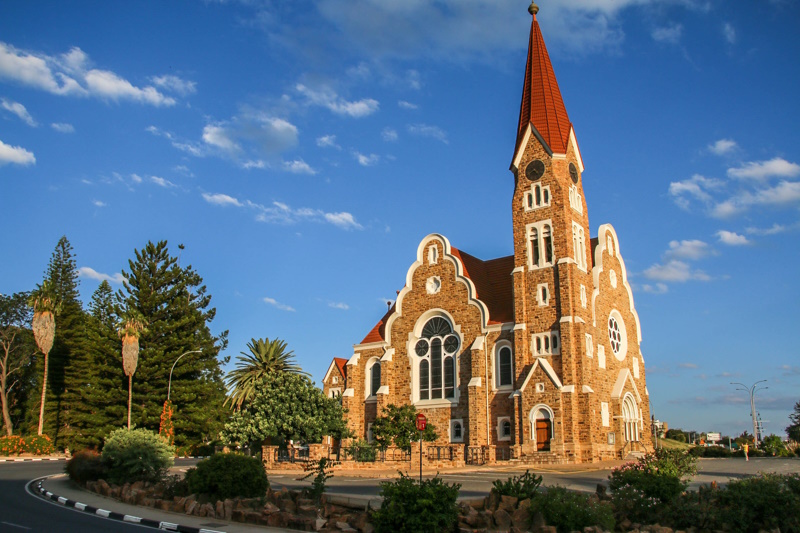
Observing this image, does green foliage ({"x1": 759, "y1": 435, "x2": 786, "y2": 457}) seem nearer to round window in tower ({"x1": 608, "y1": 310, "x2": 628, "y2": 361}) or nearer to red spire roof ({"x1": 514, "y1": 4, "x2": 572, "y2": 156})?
round window in tower ({"x1": 608, "y1": 310, "x2": 628, "y2": 361})

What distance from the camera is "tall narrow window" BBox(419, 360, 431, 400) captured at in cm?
4284

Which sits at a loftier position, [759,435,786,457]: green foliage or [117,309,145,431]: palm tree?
[117,309,145,431]: palm tree

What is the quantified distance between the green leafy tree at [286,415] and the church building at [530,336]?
7468 millimetres

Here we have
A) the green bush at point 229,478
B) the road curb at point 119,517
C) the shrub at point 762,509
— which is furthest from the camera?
the green bush at point 229,478

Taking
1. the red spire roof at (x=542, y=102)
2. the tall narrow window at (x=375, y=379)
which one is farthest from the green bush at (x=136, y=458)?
the red spire roof at (x=542, y=102)

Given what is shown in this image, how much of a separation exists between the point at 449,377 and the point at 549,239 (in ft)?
34.1

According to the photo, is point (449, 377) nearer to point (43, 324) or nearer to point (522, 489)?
point (522, 489)

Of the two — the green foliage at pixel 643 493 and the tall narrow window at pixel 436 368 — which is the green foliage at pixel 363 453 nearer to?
the tall narrow window at pixel 436 368

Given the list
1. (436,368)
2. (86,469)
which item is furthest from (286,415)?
(86,469)

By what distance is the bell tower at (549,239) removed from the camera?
37.7m

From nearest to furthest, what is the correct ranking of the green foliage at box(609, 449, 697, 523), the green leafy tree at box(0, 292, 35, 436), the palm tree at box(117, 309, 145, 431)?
the green foliage at box(609, 449, 697, 523), the palm tree at box(117, 309, 145, 431), the green leafy tree at box(0, 292, 35, 436)

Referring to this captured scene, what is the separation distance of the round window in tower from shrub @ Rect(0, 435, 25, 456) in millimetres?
39484

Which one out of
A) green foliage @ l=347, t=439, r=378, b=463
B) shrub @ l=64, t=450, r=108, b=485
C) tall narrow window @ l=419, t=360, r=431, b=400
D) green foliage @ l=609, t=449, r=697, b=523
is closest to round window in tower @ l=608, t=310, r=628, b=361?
tall narrow window @ l=419, t=360, r=431, b=400

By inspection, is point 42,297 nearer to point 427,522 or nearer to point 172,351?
point 172,351
